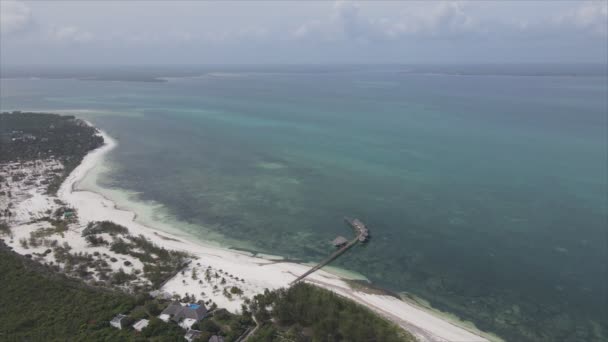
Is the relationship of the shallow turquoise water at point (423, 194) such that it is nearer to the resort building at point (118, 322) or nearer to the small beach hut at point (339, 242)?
the small beach hut at point (339, 242)

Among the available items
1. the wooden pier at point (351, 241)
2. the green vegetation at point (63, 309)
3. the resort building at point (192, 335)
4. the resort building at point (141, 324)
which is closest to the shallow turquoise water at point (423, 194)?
the wooden pier at point (351, 241)

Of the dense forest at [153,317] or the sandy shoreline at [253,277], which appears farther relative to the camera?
the sandy shoreline at [253,277]

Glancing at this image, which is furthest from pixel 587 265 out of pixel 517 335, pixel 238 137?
pixel 238 137

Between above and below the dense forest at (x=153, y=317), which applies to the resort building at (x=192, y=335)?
below

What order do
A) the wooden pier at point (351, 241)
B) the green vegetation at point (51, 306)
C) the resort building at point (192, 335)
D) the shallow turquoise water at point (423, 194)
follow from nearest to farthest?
the resort building at point (192, 335), the green vegetation at point (51, 306), the shallow turquoise water at point (423, 194), the wooden pier at point (351, 241)

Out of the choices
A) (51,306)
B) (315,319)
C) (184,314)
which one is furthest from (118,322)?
(315,319)

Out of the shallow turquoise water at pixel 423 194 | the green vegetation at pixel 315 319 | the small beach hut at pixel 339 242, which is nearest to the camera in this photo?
the green vegetation at pixel 315 319

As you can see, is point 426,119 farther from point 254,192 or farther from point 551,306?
point 551,306
